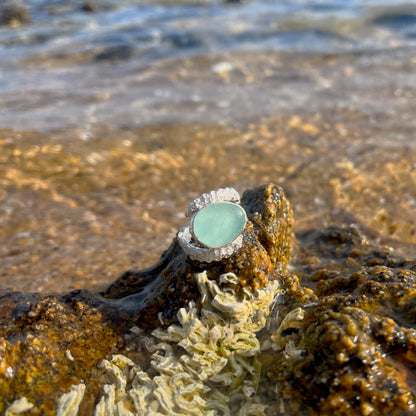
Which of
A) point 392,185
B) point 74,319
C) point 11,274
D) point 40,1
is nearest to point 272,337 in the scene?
point 74,319

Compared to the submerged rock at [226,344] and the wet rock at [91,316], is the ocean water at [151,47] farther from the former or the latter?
the submerged rock at [226,344]

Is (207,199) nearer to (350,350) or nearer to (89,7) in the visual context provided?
(350,350)

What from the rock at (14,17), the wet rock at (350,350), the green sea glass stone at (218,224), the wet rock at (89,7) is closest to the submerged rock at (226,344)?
the wet rock at (350,350)

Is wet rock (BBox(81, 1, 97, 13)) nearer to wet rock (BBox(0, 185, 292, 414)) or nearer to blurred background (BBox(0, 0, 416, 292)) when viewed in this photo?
blurred background (BBox(0, 0, 416, 292))

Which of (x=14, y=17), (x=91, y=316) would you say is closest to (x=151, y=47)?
(x=14, y=17)

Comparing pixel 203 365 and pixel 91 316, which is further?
pixel 91 316

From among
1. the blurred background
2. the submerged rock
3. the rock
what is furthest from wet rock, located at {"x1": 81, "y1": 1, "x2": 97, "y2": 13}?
the submerged rock
